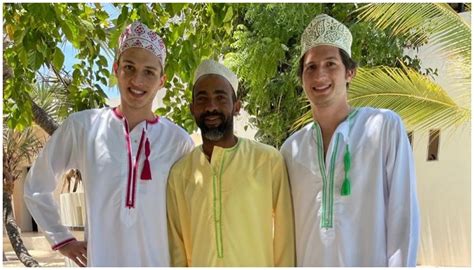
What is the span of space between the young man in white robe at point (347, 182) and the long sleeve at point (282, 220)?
0.12 feet

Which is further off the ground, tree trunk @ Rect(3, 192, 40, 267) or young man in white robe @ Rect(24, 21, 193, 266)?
young man in white robe @ Rect(24, 21, 193, 266)

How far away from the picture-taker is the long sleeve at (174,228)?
8.56 ft

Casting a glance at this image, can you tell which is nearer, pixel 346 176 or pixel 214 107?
pixel 346 176

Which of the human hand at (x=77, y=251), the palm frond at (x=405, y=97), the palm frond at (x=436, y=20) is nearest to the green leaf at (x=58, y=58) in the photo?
the human hand at (x=77, y=251)

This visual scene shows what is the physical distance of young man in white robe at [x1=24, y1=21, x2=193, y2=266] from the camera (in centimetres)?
255

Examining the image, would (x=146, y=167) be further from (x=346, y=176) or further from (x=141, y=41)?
(x=346, y=176)

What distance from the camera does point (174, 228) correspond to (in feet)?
8.59

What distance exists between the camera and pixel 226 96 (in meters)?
2.58

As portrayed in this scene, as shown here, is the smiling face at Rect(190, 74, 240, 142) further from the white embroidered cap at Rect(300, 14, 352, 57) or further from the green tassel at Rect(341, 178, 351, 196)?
the green tassel at Rect(341, 178, 351, 196)

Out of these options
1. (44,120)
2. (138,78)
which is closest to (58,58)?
(44,120)

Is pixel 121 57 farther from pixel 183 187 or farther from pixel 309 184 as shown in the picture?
pixel 309 184

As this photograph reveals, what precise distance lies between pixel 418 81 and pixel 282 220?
12.7 ft

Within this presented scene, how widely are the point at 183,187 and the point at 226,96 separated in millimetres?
401

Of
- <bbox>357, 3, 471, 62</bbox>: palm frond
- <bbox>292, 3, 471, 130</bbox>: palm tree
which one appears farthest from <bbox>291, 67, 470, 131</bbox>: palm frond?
<bbox>357, 3, 471, 62</bbox>: palm frond
